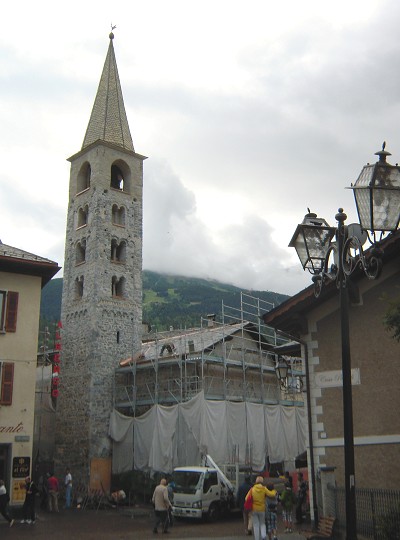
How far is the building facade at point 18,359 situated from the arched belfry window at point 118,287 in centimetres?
1314

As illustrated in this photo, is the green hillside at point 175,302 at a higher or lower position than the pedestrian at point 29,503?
higher

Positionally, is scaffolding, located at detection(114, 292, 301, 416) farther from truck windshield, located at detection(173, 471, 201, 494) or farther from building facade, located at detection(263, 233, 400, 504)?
building facade, located at detection(263, 233, 400, 504)

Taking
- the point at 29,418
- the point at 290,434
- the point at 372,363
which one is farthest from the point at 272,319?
the point at 290,434

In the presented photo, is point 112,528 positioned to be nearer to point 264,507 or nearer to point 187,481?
point 187,481

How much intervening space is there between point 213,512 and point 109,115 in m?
30.6

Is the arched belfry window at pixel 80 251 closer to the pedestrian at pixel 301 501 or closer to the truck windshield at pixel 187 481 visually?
the truck windshield at pixel 187 481

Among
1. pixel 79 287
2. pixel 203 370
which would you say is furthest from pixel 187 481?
pixel 79 287

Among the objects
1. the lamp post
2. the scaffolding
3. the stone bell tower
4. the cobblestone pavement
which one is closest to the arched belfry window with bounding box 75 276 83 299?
the stone bell tower

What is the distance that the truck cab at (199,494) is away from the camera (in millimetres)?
22875

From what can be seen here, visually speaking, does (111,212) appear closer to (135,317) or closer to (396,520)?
(135,317)

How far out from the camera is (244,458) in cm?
3272

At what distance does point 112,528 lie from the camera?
858 inches

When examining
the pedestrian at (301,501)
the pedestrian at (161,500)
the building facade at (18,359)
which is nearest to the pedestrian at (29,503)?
the building facade at (18,359)

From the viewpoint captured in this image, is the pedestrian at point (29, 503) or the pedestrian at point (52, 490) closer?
the pedestrian at point (29, 503)
